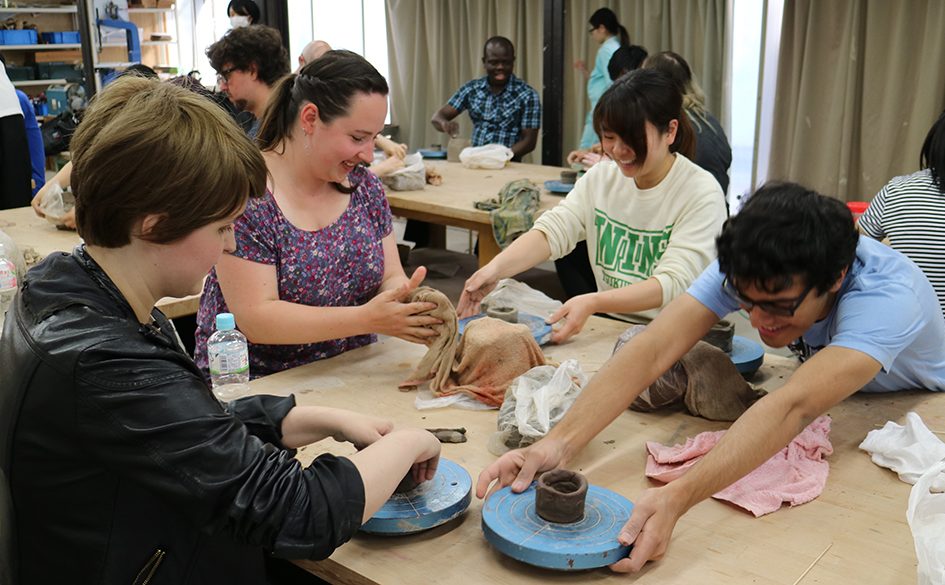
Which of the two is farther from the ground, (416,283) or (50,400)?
(50,400)

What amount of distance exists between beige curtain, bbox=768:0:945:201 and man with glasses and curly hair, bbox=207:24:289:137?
3877 mm

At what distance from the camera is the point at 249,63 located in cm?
353

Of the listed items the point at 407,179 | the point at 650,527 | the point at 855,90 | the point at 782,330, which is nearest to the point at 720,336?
the point at 782,330

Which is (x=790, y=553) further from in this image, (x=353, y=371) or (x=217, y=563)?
(x=353, y=371)

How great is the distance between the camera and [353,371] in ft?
7.34

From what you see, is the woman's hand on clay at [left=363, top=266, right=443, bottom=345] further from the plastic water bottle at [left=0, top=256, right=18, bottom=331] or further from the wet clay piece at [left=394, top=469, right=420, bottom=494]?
the plastic water bottle at [left=0, top=256, right=18, bottom=331]

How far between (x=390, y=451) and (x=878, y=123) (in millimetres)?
5696

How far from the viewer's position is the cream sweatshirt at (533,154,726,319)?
261cm

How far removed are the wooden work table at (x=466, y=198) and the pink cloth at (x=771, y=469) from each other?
2.45 metres

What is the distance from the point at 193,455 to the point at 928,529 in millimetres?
1038

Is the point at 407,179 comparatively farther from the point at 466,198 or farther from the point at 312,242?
the point at 312,242

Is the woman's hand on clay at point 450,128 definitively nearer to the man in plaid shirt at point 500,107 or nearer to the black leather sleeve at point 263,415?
the man in plaid shirt at point 500,107

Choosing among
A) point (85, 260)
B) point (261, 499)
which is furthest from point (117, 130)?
point (261, 499)

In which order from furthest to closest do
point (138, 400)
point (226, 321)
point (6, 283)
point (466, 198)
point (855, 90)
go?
point (855, 90), point (466, 198), point (6, 283), point (226, 321), point (138, 400)
